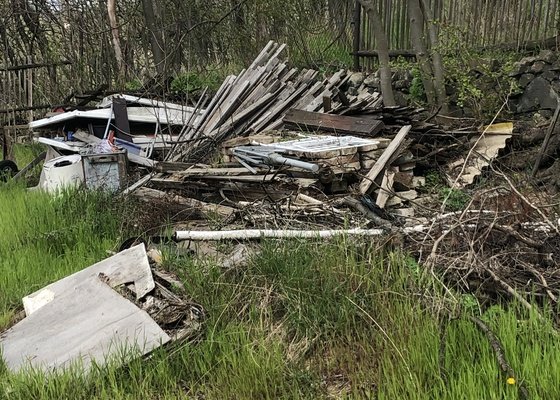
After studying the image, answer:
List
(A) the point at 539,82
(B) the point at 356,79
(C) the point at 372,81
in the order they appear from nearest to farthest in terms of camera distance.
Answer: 1. (A) the point at 539,82
2. (C) the point at 372,81
3. (B) the point at 356,79

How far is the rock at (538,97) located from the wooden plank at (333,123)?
8.42ft

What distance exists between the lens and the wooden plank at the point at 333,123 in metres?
7.28

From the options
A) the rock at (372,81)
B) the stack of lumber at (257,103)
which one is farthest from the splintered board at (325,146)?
the rock at (372,81)

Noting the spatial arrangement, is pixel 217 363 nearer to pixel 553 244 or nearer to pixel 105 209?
pixel 553 244

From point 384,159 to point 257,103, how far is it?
10.0ft

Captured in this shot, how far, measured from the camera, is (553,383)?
8.68 feet

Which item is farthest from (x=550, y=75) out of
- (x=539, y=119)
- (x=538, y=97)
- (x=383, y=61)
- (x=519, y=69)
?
(x=383, y=61)

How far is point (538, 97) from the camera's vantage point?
26.5 ft

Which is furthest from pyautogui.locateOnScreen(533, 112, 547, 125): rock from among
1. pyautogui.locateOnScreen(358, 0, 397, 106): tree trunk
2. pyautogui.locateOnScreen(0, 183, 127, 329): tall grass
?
pyautogui.locateOnScreen(0, 183, 127, 329): tall grass

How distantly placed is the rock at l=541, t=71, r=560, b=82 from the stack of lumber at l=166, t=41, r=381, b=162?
245 centimetres

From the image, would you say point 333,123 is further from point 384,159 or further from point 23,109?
point 23,109

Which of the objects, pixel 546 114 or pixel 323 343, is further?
pixel 546 114

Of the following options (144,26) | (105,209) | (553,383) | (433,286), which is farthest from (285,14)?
(553,383)

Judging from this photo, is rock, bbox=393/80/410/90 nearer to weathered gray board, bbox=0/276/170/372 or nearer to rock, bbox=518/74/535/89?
rock, bbox=518/74/535/89
